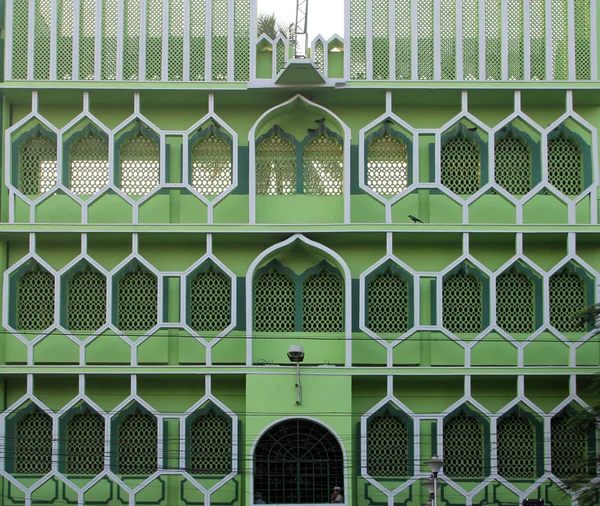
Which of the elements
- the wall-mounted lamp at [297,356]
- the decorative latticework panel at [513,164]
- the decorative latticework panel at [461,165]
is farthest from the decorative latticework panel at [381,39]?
the wall-mounted lamp at [297,356]

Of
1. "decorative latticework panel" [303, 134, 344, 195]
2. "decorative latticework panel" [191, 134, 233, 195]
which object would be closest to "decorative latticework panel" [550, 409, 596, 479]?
"decorative latticework panel" [303, 134, 344, 195]

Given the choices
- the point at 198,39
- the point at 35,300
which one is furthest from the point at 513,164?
the point at 35,300

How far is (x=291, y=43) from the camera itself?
23.6m

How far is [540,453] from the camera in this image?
21.8m

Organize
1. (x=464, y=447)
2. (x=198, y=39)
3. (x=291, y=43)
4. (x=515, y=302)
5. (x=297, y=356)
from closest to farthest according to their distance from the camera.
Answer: (x=297, y=356) → (x=464, y=447) → (x=515, y=302) → (x=198, y=39) → (x=291, y=43)

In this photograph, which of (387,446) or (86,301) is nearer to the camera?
(387,446)

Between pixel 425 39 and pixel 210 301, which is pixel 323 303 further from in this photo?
pixel 425 39

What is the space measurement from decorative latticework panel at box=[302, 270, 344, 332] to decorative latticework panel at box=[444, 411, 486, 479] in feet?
9.82

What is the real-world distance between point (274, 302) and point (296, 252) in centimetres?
113

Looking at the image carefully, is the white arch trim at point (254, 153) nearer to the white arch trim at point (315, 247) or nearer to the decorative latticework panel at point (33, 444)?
the white arch trim at point (315, 247)

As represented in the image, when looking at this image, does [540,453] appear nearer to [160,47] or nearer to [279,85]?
[279,85]

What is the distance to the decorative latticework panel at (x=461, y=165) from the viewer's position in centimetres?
2300

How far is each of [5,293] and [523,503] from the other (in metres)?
11.0

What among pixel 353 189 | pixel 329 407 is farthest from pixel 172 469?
pixel 353 189
